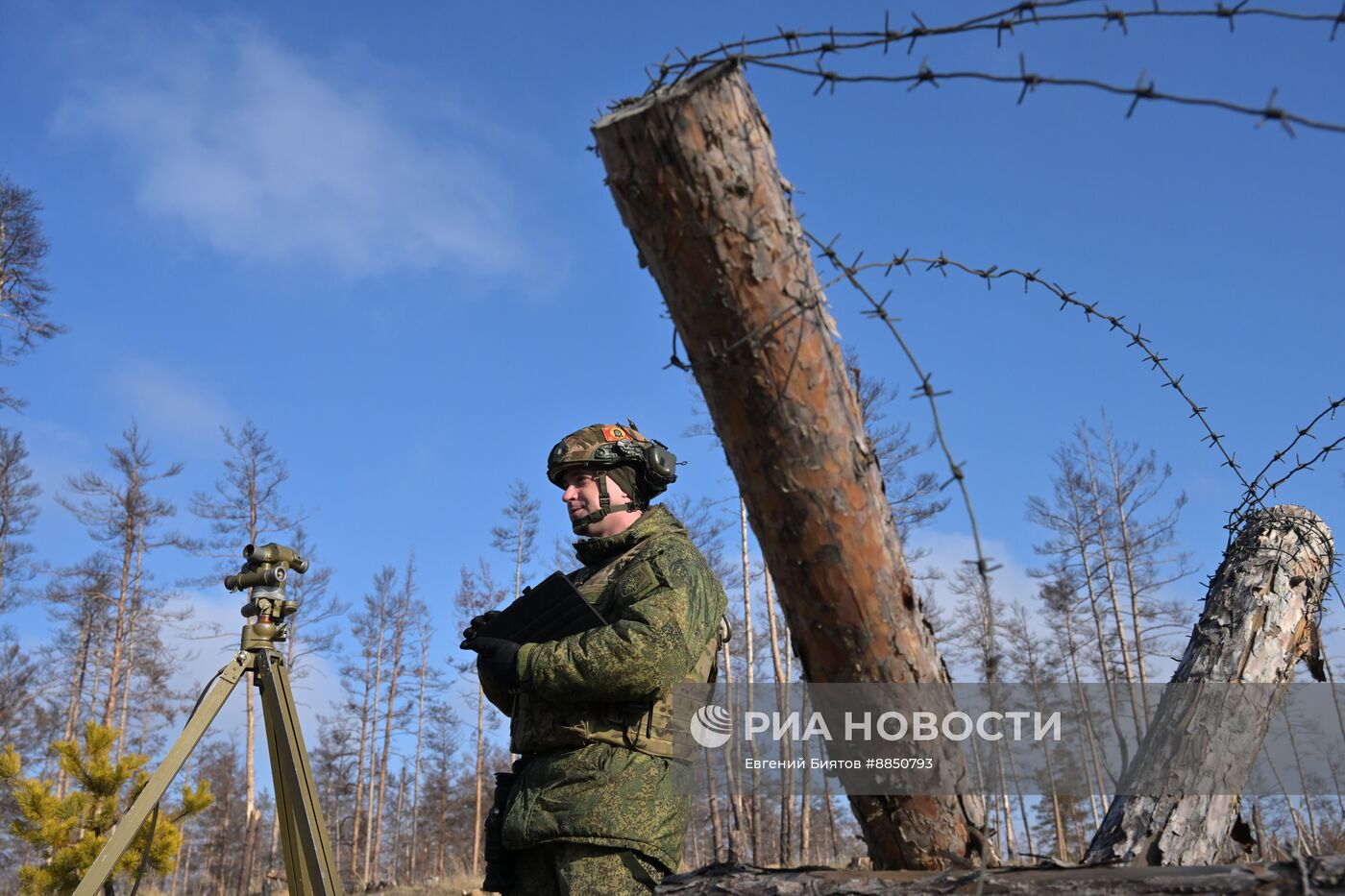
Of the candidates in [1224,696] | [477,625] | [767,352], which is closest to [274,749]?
[477,625]

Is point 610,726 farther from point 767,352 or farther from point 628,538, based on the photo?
point 767,352

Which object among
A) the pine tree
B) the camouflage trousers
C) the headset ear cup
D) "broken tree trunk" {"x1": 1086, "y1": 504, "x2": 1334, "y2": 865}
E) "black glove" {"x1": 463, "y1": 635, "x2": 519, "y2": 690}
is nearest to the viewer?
"broken tree trunk" {"x1": 1086, "y1": 504, "x2": 1334, "y2": 865}

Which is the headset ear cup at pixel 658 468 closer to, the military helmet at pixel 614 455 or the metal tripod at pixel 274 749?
the military helmet at pixel 614 455

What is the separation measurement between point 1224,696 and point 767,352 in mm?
1841

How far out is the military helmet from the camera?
3385 millimetres

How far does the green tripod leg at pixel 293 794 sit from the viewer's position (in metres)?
3.30

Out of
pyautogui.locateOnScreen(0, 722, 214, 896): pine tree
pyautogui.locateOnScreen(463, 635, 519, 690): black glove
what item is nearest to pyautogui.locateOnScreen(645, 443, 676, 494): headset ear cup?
pyautogui.locateOnScreen(463, 635, 519, 690): black glove

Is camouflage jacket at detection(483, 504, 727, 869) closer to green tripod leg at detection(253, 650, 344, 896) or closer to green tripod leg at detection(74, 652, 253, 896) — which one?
green tripod leg at detection(253, 650, 344, 896)

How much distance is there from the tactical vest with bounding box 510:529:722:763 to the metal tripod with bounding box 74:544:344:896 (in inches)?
35.1

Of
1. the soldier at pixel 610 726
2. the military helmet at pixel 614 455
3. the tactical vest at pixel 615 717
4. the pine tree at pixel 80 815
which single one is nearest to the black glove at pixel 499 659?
the soldier at pixel 610 726

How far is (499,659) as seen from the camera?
2.80m

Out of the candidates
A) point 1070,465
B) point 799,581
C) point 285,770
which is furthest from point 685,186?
point 1070,465

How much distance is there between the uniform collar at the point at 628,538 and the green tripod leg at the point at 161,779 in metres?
1.47

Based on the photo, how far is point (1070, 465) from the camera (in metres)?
23.9
